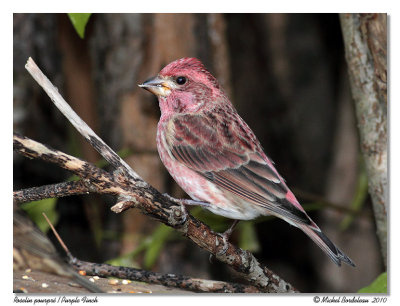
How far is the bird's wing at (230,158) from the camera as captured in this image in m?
3.68

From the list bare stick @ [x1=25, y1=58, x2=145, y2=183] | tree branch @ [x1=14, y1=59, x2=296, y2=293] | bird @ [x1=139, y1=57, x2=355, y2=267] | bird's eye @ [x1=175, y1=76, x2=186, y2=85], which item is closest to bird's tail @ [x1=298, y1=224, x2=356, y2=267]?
bird @ [x1=139, y1=57, x2=355, y2=267]

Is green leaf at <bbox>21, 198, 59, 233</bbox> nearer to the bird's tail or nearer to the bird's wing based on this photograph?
the bird's wing

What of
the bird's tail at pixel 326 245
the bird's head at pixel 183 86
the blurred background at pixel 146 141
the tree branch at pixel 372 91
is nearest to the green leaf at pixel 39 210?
the blurred background at pixel 146 141

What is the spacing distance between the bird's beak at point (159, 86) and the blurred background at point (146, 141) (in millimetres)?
901

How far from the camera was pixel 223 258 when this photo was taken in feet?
12.1

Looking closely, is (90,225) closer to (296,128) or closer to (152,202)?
(152,202)

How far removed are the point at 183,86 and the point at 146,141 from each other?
1.22 m

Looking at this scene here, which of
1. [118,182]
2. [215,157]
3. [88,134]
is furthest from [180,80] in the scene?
[118,182]

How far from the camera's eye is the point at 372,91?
448 cm

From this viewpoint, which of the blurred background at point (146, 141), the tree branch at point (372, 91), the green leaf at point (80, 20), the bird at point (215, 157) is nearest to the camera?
the bird at point (215, 157)

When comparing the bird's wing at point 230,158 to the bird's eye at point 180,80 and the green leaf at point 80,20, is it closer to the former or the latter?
the bird's eye at point 180,80
